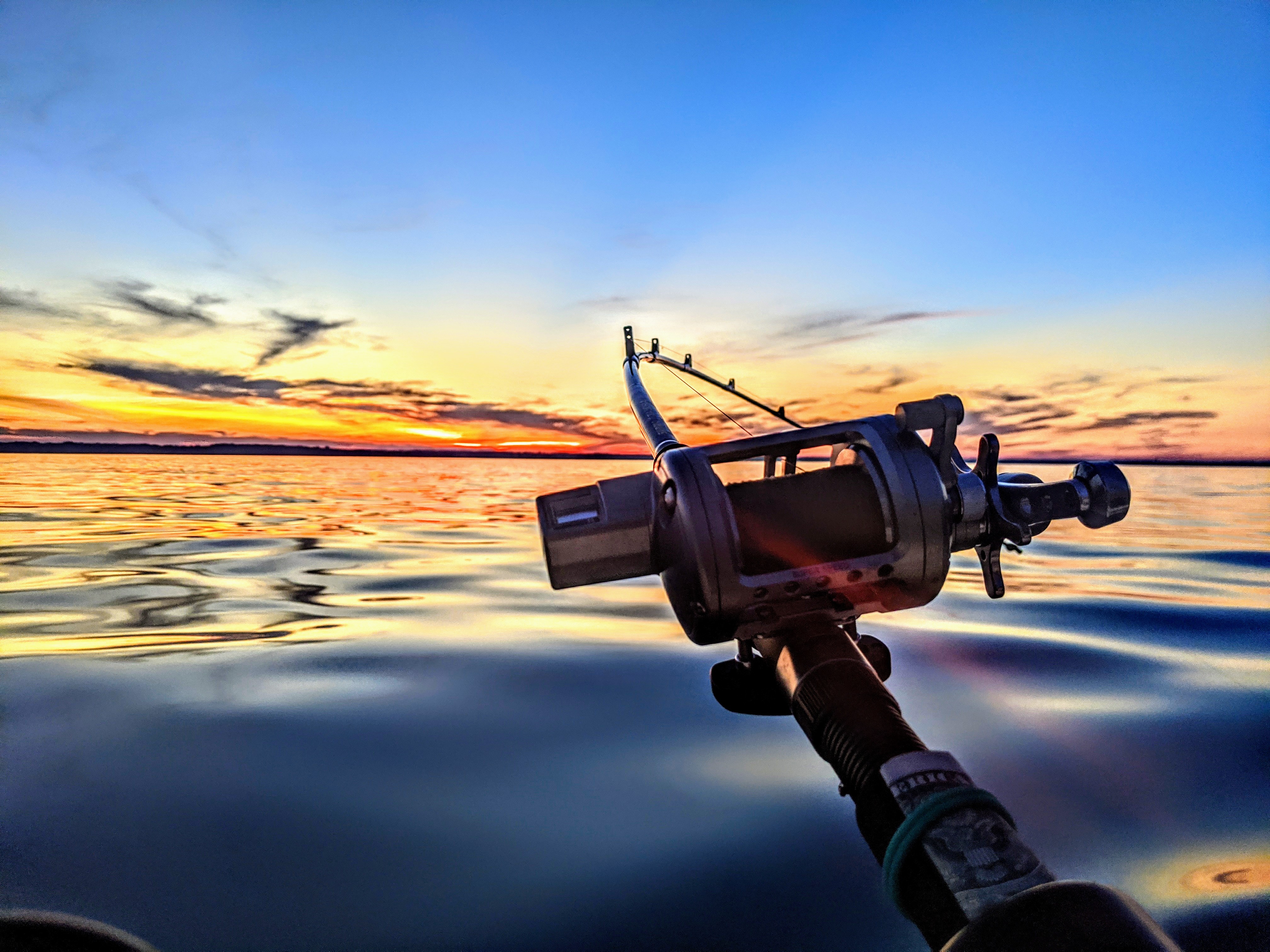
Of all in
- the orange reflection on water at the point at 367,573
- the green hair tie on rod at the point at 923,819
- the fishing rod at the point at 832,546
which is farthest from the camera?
the orange reflection on water at the point at 367,573

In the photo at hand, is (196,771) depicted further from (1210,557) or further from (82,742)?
(1210,557)

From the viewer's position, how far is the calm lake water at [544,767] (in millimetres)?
1756

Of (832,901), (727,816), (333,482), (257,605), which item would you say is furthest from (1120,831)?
(333,482)

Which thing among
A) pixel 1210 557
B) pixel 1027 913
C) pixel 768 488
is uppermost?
pixel 768 488

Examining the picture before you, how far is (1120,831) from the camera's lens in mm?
2115

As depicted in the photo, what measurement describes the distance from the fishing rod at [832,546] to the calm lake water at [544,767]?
2.54 feet

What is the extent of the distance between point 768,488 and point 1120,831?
5.83 ft

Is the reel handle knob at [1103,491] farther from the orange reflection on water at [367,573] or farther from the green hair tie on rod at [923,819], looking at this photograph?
the orange reflection on water at [367,573]

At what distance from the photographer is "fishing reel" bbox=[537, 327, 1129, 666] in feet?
4.81

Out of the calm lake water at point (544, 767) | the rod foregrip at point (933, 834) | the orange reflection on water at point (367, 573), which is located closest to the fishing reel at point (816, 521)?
the rod foregrip at point (933, 834)

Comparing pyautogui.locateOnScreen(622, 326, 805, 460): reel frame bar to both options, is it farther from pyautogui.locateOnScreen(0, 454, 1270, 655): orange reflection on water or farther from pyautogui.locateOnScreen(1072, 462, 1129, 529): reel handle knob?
pyautogui.locateOnScreen(0, 454, 1270, 655): orange reflection on water

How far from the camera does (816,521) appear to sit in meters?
1.55

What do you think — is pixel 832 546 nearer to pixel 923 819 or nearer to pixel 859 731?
pixel 859 731

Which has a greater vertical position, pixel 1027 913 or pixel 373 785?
pixel 1027 913
